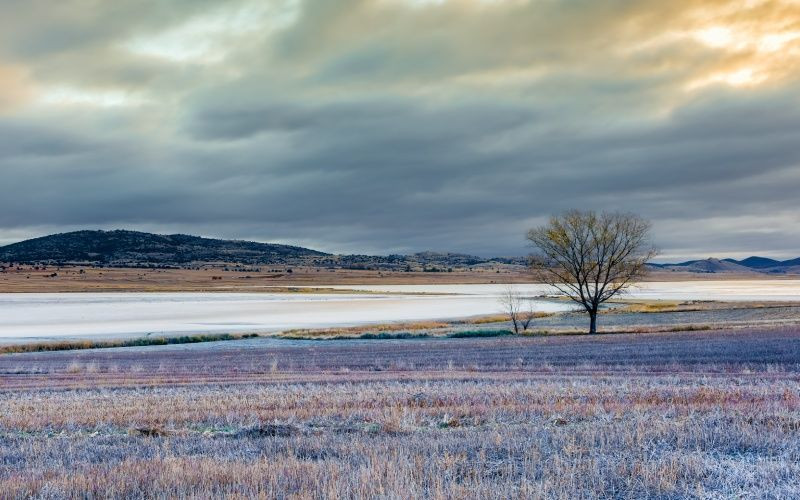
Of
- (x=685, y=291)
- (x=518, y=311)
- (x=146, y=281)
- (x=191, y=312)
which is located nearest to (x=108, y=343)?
(x=191, y=312)

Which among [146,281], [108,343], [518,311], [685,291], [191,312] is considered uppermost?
[146,281]

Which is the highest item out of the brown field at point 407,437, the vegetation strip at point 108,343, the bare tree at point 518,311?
the brown field at point 407,437

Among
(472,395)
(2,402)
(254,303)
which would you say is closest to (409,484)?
(472,395)

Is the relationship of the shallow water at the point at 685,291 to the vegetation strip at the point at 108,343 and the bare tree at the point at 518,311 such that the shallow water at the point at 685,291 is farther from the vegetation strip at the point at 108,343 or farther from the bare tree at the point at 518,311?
the vegetation strip at the point at 108,343

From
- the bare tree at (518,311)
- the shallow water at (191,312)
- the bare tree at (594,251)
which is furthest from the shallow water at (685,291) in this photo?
the bare tree at (594,251)

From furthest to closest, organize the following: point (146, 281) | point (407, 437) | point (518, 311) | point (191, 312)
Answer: point (146, 281) → point (191, 312) → point (518, 311) → point (407, 437)

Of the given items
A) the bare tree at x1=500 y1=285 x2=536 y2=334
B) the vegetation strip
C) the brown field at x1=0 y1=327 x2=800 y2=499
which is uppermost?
the brown field at x1=0 y1=327 x2=800 y2=499

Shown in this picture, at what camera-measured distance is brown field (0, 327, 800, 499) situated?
7586 millimetres

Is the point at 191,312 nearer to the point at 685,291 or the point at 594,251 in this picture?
the point at 594,251

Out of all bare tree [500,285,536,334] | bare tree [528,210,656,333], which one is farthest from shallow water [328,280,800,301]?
bare tree [528,210,656,333]

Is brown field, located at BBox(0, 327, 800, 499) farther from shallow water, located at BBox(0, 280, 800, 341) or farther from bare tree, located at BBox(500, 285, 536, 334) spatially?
shallow water, located at BBox(0, 280, 800, 341)

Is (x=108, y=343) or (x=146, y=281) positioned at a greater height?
(x=146, y=281)

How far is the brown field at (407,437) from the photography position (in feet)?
24.9

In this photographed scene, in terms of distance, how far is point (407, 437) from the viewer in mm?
10750
